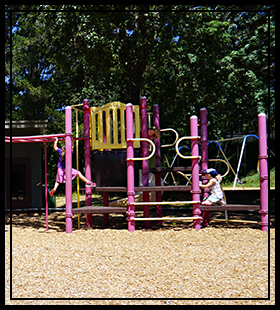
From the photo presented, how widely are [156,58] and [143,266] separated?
8.15 m

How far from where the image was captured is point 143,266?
216 inches

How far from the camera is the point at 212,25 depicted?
12.8 m

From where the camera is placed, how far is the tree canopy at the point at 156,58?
10820 millimetres

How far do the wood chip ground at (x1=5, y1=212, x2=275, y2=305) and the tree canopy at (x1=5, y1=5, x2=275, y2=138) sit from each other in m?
3.27

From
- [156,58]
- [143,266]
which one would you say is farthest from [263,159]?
[156,58]

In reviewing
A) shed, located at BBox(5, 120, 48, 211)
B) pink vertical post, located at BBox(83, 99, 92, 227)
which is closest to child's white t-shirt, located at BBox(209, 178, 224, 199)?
pink vertical post, located at BBox(83, 99, 92, 227)

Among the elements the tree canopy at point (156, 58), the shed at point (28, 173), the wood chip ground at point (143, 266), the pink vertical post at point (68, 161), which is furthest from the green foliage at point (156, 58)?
the wood chip ground at point (143, 266)

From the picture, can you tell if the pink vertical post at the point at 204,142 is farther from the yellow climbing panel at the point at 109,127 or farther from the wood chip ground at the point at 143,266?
the yellow climbing panel at the point at 109,127

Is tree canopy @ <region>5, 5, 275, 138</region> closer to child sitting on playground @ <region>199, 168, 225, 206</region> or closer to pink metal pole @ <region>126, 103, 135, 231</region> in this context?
pink metal pole @ <region>126, 103, 135, 231</region>

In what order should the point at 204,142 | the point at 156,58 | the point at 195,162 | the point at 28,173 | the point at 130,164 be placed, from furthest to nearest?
the point at 28,173 < the point at 156,58 < the point at 204,142 < the point at 130,164 < the point at 195,162

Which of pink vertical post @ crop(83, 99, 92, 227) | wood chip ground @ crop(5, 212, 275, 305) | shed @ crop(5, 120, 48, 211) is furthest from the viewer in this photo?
shed @ crop(5, 120, 48, 211)

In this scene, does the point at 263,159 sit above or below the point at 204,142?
below

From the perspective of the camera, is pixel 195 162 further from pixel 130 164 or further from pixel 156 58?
pixel 156 58

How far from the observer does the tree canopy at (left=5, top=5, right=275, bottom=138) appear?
1082cm
